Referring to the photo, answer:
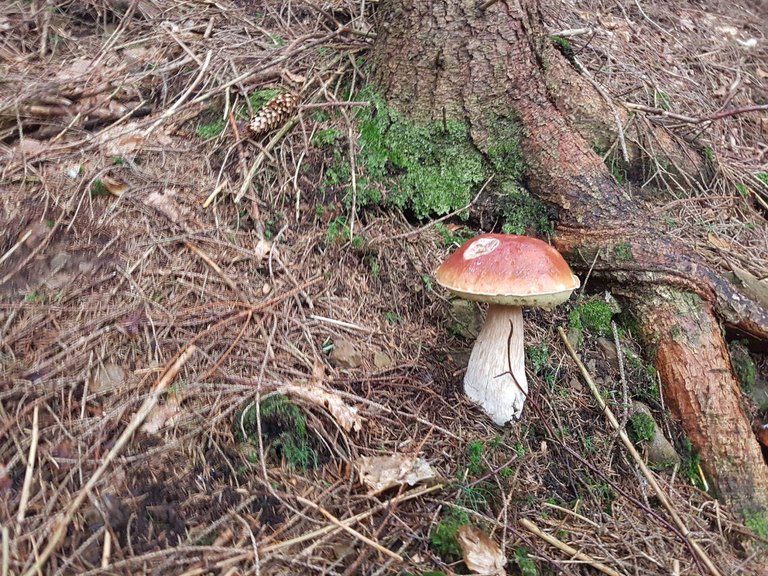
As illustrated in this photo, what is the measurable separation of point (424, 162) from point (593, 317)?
1.15 metres

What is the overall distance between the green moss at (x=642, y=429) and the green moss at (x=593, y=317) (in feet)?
1.46

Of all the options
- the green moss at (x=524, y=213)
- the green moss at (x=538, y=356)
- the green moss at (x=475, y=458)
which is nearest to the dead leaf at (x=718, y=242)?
the green moss at (x=524, y=213)

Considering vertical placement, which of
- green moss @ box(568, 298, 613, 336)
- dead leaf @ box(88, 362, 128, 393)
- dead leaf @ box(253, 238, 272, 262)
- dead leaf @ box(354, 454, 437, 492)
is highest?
dead leaf @ box(253, 238, 272, 262)

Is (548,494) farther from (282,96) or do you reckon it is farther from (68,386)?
(282,96)

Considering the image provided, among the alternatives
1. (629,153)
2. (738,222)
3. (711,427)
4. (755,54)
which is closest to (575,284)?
(711,427)

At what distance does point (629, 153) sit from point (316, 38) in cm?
199

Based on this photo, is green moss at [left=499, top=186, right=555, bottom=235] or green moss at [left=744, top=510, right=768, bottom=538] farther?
green moss at [left=499, top=186, right=555, bottom=235]

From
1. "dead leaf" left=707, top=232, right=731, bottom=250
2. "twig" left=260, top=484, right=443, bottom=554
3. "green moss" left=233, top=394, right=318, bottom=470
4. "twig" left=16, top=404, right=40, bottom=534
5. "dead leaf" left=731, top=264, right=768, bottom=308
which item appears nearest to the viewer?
"twig" left=16, top=404, right=40, bottom=534

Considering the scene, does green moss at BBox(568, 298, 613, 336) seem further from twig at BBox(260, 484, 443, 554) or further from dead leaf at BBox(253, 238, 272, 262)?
dead leaf at BBox(253, 238, 272, 262)

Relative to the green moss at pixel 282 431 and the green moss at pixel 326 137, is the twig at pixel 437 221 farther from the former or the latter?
the green moss at pixel 282 431

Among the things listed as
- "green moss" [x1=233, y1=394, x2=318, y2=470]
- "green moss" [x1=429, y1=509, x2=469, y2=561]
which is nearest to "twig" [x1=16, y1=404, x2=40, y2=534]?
"green moss" [x1=233, y1=394, x2=318, y2=470]

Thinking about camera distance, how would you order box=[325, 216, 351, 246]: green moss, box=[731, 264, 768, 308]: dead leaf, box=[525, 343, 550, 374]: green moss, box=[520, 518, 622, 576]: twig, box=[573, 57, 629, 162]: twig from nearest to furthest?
box=[520, 518, 622, 576]: twig < box=[525, 343, 550, 374]: green moss < box=[325, 216, 351, 246]: green moss < box=[731, 264, 768, 308]: dead leaf < box=[573, 57, 629, 162]: twig

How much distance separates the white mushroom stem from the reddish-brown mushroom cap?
0.23m

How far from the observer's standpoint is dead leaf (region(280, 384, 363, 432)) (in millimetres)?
1818
